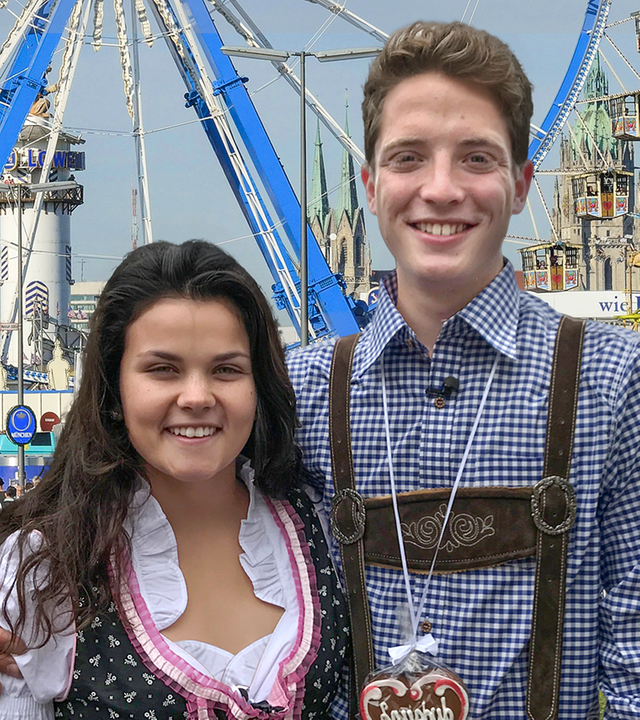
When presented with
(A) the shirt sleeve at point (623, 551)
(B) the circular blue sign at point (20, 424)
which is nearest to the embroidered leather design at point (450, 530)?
(A) the shirt sleeve at point (623, 551)

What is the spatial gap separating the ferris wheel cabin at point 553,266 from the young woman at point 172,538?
3535 centimetres

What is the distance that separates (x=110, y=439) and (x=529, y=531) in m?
0.90

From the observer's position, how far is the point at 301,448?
7.69 ft

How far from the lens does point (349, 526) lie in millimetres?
2205

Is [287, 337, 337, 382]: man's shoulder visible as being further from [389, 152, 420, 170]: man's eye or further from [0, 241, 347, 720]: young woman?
[389, 152, 420, 170]: man's eye

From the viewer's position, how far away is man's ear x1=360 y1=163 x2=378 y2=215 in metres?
2.21

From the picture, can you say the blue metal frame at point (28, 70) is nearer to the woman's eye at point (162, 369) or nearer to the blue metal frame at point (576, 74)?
the blue metal frame at point (576, 74)

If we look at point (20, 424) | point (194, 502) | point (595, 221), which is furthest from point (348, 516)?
point (595, 221)

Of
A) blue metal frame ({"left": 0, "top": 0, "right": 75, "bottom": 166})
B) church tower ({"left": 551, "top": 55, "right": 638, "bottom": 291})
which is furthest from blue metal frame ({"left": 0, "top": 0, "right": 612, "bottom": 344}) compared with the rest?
church tower ({"left": 551, "top": 55, "right": 638, "bottom": 291})

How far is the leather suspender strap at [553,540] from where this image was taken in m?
2.00

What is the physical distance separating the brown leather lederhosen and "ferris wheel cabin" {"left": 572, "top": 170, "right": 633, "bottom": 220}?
32.5 metres

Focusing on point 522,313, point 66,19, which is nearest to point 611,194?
point 66,19

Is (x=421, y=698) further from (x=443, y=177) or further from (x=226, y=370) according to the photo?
(x=443, y=177)

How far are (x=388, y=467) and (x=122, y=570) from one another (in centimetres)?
59
